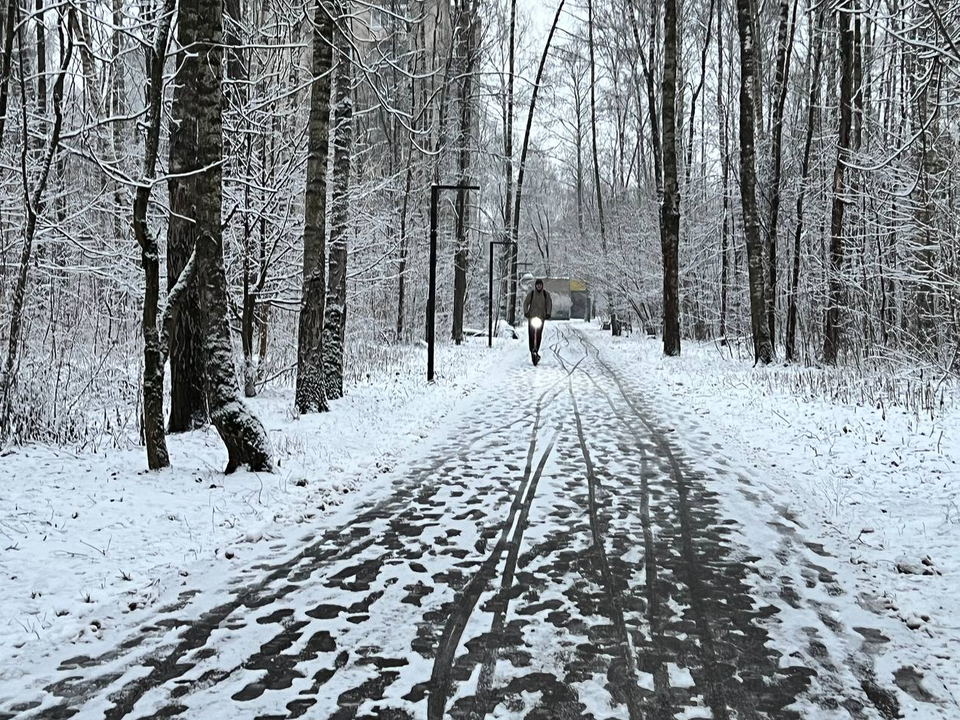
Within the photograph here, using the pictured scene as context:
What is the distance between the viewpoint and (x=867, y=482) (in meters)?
7.07

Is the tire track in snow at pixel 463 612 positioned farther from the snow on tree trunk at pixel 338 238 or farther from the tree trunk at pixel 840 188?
the tree trunk at pixel 840 188

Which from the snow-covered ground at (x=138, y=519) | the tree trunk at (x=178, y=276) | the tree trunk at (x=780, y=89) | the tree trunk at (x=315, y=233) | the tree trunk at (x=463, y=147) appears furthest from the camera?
the tree trunk at (x=463, y=147)

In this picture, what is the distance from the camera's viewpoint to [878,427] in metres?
9.01

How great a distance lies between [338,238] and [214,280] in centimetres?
560

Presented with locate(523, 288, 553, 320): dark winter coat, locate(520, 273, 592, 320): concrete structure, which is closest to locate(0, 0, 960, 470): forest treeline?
locate(523, 288, 553, 320): dark winter coat

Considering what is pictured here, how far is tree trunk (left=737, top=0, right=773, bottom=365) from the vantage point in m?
17.8

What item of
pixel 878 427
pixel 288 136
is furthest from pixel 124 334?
pixel 878 427

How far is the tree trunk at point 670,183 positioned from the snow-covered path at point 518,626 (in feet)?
55.5

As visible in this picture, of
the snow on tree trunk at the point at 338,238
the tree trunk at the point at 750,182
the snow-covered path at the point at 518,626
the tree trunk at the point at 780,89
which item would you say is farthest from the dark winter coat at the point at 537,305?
the snow-covered path at the point at 518,626

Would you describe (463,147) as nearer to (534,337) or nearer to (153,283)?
(534,337)

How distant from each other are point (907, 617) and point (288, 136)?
41.8ft

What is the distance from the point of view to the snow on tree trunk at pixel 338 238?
12.5 m

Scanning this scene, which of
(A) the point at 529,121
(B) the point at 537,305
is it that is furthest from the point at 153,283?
(A) the point at 529,121

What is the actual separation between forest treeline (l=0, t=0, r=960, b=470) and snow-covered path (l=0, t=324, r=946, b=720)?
3.18m
